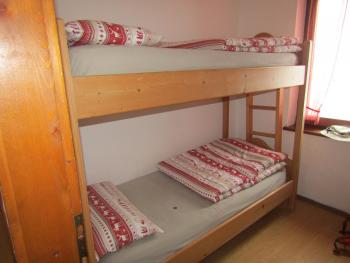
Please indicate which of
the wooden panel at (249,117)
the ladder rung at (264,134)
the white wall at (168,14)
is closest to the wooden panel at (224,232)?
the ladder rung at (264,134)

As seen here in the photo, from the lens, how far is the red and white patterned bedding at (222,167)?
1.85 m

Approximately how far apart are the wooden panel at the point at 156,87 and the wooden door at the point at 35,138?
316 millimetres

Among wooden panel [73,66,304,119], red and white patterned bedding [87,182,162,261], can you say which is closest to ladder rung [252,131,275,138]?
wooden panel [73,66,304,119]

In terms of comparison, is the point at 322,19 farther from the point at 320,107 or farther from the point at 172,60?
the point at 172,60

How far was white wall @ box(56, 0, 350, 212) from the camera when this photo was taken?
6.42 ft

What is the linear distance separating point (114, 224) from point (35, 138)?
3.11ft

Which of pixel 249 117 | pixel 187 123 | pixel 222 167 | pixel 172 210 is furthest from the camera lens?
pixel 249 117

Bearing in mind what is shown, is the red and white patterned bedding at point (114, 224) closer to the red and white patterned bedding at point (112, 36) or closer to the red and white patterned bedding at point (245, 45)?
the red and white patterned bedding at point (112, 36)

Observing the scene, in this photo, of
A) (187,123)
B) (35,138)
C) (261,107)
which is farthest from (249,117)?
(35,138)

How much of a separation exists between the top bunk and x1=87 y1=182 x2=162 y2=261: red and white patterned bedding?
71 centimetres

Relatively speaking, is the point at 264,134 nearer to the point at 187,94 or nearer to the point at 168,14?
the point at 168,14

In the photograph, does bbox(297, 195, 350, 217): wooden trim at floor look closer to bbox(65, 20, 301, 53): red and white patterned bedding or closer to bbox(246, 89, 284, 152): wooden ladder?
bbox(246, 89, 284, 152): wooden ladder

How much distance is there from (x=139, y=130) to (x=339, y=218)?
2.12m

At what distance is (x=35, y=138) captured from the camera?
566mm
